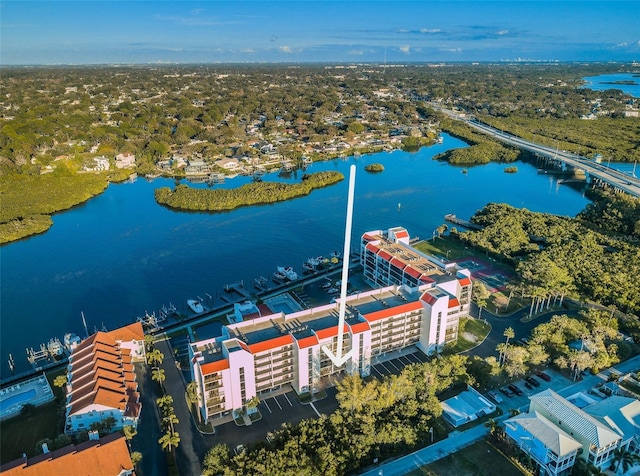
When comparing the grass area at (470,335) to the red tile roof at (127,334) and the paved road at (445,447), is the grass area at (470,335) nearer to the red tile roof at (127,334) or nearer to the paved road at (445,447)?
the paved road at (445,447)

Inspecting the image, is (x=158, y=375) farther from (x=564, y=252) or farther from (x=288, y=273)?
(x=564, y=252)

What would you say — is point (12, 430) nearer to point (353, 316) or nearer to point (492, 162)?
point (353, 316)

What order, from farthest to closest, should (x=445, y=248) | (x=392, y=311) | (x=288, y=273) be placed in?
(x=445, y=248), (x=288, y=273), (x=392, y=311)

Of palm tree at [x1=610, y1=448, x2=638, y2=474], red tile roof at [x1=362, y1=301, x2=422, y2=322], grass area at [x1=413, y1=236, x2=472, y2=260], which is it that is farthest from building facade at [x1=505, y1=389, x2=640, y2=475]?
grass area at [x1=413, y1=236, x2=472, y2=260]

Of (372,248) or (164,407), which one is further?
(372,248)

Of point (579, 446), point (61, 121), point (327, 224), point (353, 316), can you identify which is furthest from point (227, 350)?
point (61, 121)

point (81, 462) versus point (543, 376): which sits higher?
point (81, 462)

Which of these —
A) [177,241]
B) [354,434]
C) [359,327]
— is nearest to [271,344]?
[359,327]
